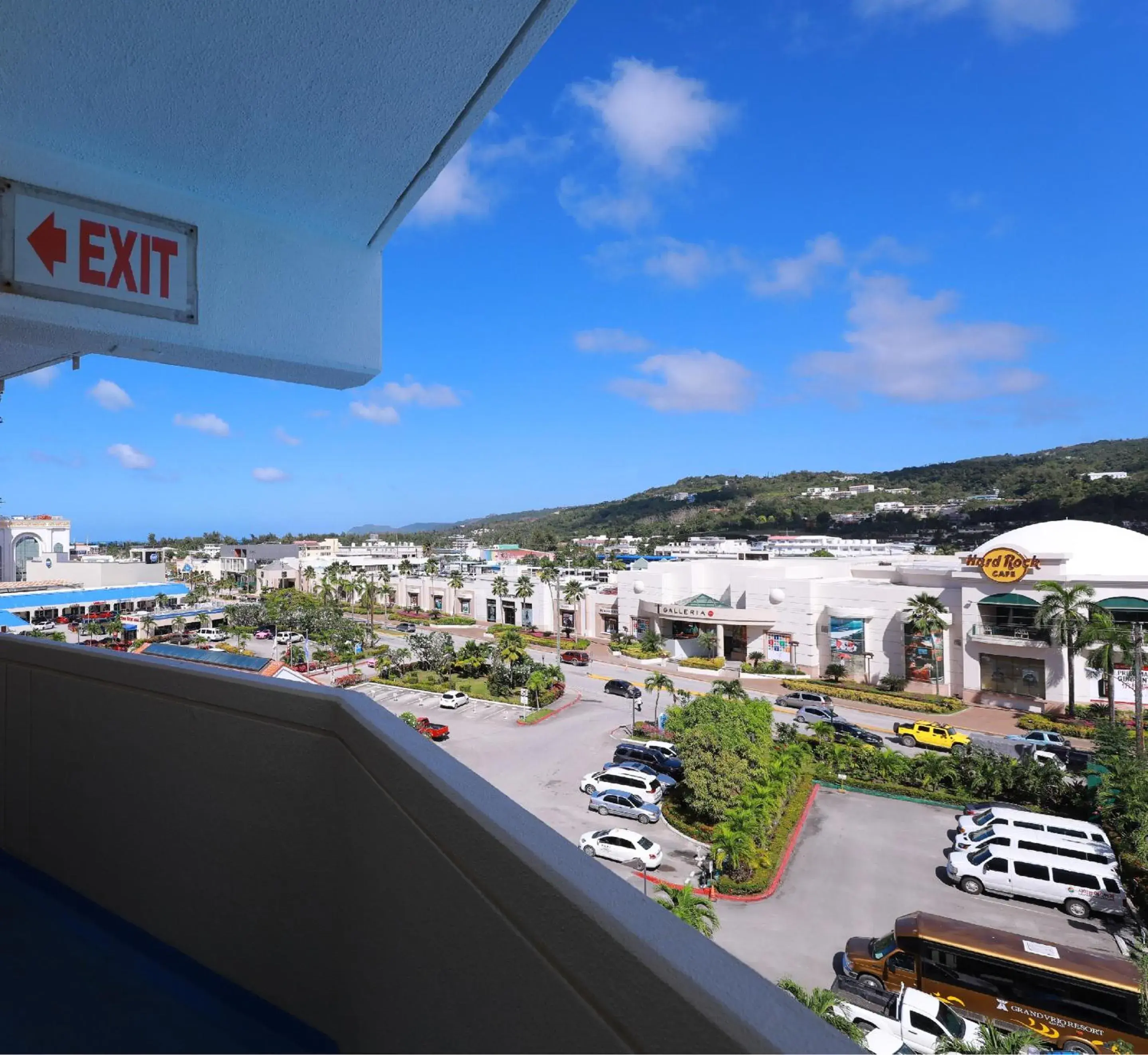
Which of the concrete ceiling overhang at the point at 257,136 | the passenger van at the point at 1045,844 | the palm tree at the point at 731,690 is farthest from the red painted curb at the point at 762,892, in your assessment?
the concrete ceiling overhang at the point at 257,136

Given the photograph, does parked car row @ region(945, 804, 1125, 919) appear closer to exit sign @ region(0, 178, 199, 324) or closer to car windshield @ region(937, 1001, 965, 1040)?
car windshield @ region(937, 1001, 965, 1040)

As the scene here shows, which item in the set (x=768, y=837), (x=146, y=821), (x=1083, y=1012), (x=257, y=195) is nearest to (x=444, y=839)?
(x=146, y=821)

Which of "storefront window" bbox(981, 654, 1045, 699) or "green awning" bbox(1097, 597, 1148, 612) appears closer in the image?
"green awning" bbox(1097, 597, 1148, 612)

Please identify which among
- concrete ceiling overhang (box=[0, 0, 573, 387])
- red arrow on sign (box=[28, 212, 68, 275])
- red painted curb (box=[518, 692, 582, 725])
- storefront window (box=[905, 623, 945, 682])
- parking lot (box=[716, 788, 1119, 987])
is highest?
concrete ceiling overhang (box=[0, 0, 573, 387])

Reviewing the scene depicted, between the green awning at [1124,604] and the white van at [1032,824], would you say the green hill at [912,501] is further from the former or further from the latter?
the white van at [1032,824]

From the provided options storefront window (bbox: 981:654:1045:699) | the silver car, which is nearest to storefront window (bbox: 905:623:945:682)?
storefront window (bbox: 981:654:1045:699)

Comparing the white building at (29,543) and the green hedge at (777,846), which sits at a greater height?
the white building at (29,543)

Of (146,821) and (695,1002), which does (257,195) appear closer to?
(146,821)
